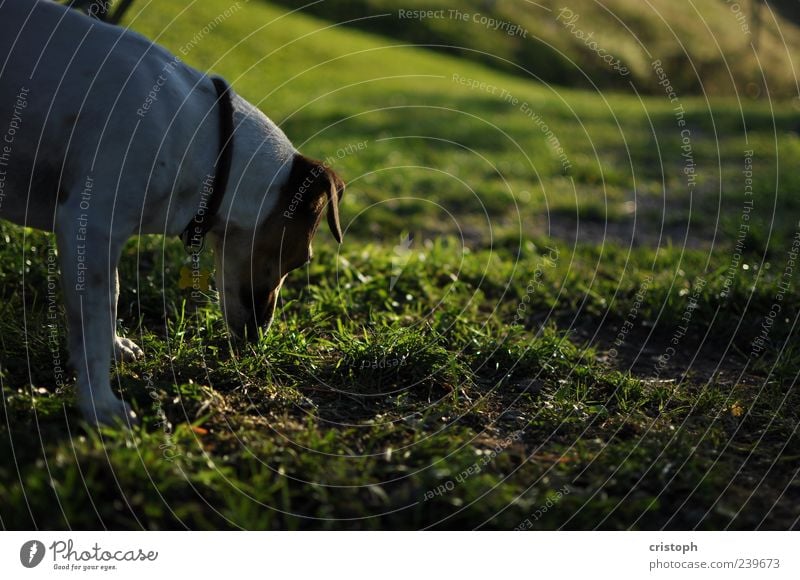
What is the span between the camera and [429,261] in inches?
254

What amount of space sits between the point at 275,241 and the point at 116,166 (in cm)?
86

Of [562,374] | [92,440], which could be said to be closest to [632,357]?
[562,374]

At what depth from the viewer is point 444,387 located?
4484 millimetres

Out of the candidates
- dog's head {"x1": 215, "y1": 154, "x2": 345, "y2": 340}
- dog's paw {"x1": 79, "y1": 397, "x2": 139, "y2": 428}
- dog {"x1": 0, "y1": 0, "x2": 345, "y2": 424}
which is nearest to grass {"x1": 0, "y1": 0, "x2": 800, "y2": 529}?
dog's paw {"x1": 79, "y1": 397, "x2": 139, "y2": 428}

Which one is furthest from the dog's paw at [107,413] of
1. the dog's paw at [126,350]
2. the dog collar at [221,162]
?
the dog collar at [221,162]

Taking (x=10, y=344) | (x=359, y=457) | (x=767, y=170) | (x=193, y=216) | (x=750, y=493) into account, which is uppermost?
(x=767, y=170)

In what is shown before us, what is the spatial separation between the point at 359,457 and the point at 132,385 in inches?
47.9

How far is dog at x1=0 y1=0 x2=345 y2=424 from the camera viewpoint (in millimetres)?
3539

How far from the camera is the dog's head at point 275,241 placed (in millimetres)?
4016

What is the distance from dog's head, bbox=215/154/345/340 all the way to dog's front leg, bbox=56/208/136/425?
0.70 metres

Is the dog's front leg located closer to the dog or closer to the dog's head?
the dog

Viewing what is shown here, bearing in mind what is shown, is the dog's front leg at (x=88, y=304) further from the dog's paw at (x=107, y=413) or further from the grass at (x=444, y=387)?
the grass at (x=444, y=387)

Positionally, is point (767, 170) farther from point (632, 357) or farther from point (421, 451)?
point (421, 451)

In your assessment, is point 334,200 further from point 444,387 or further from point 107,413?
point 107,413
